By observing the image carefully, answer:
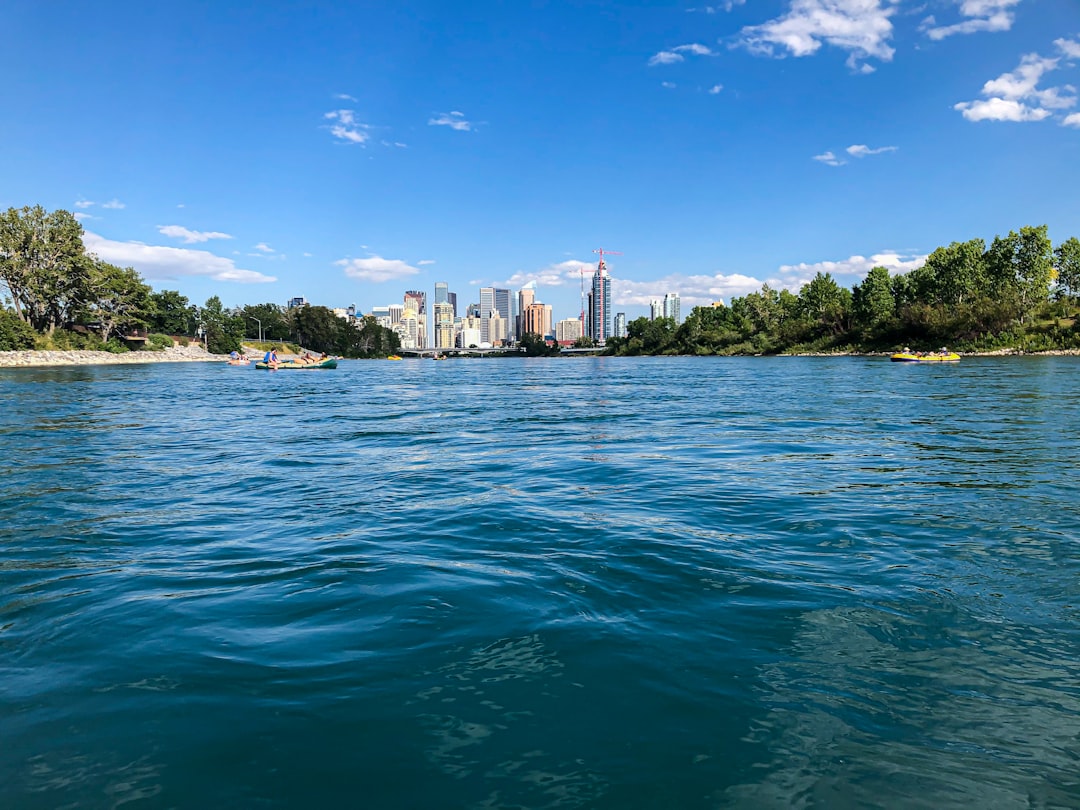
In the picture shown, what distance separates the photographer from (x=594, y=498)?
9766mm

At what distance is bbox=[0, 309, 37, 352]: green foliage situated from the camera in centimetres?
8438

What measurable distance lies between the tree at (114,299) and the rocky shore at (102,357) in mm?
6032

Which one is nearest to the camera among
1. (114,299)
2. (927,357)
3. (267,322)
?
(927,357)

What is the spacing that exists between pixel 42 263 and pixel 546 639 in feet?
386

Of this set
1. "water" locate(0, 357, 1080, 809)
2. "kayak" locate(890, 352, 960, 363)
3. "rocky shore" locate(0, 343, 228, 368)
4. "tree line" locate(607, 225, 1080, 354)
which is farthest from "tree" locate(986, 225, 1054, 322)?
"rocky shore" locate(0, 343, 228, 368)

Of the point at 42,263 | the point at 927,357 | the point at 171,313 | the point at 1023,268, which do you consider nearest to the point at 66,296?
the point at 42,263

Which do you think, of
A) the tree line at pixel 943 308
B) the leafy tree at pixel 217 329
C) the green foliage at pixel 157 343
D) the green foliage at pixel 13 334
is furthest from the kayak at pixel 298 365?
the tree line at pixel 943 308

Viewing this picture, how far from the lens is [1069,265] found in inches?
3976

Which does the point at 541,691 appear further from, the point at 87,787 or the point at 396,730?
the point at 87,787

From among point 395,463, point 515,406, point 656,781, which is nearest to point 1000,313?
point 515,406

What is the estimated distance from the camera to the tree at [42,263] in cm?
8988

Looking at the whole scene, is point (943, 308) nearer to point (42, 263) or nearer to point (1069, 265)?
point (1069, 265)

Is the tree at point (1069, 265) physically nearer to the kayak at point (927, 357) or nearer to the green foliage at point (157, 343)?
the kayak at point (927, 357)

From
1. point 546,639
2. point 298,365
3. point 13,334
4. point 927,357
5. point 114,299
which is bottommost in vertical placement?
point 546,639
